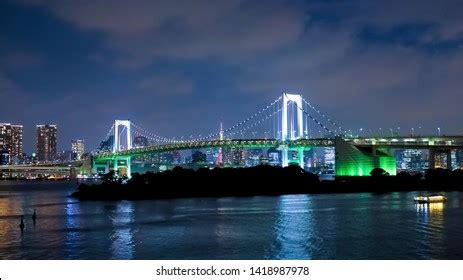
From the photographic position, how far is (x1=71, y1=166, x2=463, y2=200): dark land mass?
2631 cm

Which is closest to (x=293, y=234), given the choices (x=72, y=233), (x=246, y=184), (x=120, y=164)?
(x=72, y=233)

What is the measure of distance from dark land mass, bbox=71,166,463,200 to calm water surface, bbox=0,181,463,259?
8.59 m

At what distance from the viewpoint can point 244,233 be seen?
38.1ft

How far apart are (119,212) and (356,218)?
23.1 ft

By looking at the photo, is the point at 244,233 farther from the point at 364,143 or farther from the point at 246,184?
the point at 364,143

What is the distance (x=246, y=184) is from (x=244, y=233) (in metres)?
16.1

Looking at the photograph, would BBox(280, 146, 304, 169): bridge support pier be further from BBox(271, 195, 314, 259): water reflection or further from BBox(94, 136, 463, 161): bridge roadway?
BBox(271, 195, 314, 259): water reflection

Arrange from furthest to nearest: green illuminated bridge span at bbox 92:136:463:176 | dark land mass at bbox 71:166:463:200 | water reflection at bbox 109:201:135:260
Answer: green illuminated bridge span at bbox 92:136:463:176, dark land mass at bbox 71:166:463:200, water reflection at bbox 109:201:135:260

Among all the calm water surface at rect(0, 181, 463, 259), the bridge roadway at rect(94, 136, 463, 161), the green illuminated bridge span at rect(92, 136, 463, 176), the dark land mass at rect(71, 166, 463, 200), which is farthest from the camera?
the bridge roadway at rect(94, 136, 463, 161)

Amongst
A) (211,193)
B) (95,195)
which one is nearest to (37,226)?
(95,195)

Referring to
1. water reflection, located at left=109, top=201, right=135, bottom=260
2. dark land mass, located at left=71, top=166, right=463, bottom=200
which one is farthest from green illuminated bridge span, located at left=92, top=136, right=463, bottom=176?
water reflection, located at left=109, top=201, right=135, bottom=260

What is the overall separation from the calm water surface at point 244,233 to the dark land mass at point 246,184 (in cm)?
859

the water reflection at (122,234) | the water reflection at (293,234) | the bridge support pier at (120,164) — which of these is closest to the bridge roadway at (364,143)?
the bridge support pier at (120,164)

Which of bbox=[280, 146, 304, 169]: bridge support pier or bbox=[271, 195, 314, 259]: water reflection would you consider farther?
bbox=[280, 146, 304, 169]: bridge support pier
